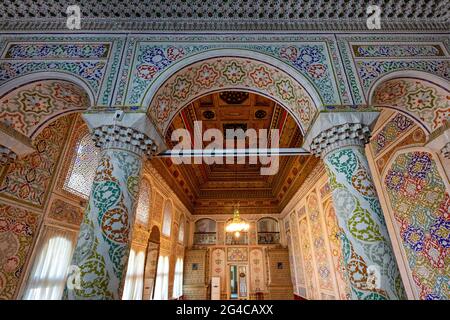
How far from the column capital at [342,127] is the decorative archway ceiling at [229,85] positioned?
0.92 ft

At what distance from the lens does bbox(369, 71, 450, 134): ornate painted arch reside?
276 centimetres

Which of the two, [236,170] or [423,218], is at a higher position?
[236,170]

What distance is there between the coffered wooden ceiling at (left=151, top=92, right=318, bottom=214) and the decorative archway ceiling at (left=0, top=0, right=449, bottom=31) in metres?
2.00

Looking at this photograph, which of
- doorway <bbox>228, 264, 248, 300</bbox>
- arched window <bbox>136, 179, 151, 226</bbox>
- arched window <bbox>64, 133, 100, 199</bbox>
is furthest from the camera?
doorway <bbox>228, 264, 248, 300</bbox>

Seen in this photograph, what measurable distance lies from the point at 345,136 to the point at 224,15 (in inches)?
92.3

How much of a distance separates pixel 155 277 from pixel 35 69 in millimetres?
5004

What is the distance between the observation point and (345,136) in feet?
7.93

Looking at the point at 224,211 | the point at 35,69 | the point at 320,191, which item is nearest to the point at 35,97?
the point at 35,69

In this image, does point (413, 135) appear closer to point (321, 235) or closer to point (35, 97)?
point (321, 235)

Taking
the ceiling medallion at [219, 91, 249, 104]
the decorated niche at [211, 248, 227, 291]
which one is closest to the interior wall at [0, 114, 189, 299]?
the ceiling medallion at [219, 91, 249, 104]

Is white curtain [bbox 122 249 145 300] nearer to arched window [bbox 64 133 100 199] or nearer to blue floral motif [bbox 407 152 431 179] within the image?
arched window [bbox 64 133 100 199]

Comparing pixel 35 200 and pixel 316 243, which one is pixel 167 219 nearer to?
pixel 35 200

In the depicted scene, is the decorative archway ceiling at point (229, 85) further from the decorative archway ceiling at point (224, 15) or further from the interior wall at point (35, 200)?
the interior wall at point (35, 200)

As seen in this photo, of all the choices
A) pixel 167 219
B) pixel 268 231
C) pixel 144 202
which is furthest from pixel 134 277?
pixel 268 231
